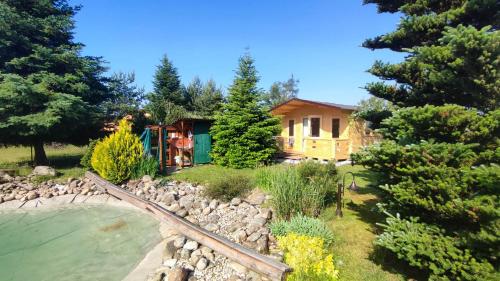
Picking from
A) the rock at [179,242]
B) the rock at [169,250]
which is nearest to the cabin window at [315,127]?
the rock at [179,242]

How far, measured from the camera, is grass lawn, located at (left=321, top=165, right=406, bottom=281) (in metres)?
3.61

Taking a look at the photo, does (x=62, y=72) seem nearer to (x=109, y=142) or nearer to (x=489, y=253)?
(x=109, y=142)

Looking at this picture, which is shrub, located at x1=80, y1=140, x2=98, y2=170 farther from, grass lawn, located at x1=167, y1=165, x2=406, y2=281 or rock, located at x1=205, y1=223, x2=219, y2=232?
grass lawn, located at x1=167, y1=165, x2=406, y2=281

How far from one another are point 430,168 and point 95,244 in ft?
20.5

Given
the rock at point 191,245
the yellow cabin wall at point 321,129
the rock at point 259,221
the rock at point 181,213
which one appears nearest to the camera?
the rock at point 191,245

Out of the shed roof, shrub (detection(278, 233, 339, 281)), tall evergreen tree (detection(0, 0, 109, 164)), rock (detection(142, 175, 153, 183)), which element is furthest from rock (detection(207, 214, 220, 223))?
the shed roof

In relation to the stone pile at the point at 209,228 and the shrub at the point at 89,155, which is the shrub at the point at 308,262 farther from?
the shrub at the point at 89,155

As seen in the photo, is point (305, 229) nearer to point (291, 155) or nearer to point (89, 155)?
point (89, 155)

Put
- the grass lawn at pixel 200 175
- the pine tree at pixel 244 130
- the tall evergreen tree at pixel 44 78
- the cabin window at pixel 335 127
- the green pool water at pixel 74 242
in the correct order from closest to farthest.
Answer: the green pool water at pixel 74 242, the grass lawn at pixel 200 175, the tall evergreen tree at pixel 44 78, the pine tree at pixel 244 130, the cabin window at pixel 335 127

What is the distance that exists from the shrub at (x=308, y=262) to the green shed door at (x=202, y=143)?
9820mm

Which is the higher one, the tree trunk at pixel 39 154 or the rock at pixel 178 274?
the tree trunk at pixel 39 154

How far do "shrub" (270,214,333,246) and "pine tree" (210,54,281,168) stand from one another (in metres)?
7.27

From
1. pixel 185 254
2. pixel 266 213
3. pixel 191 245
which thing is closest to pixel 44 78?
pixel 191 245

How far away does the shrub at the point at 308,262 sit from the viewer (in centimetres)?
291
